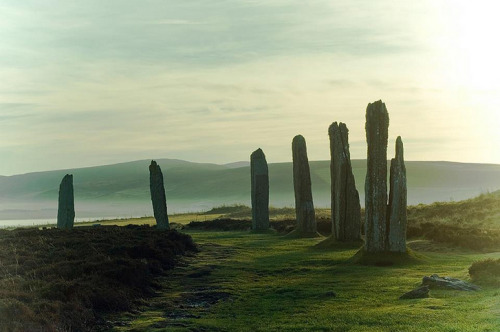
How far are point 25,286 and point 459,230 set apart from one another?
935 inches

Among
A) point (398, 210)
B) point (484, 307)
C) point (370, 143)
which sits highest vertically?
point (370, 143)

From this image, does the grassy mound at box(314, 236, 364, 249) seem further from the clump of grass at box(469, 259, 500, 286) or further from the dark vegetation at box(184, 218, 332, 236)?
the clump of grass at box(469, 259, 500, 286)

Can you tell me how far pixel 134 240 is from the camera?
101 ft

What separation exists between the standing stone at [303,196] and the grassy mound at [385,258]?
12.4 metres

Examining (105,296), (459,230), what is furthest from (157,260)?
(459,230)

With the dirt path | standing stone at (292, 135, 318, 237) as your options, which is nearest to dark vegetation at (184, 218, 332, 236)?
standing stone at (292, 135, 318, 237)

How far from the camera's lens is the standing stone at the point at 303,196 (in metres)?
40.9

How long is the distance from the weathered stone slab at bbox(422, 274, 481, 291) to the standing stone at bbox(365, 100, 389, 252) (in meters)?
7.01

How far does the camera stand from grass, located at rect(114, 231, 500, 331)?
17.1m

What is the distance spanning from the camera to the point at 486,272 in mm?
21469

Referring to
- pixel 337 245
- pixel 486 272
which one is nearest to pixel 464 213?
pixel 337 245

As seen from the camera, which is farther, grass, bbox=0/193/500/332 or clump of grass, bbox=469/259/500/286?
clump of grass, bbox=469/259/500/286

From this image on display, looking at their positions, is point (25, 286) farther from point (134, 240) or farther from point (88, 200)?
point (88, 200)

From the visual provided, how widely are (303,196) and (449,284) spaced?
2094 centimetres
